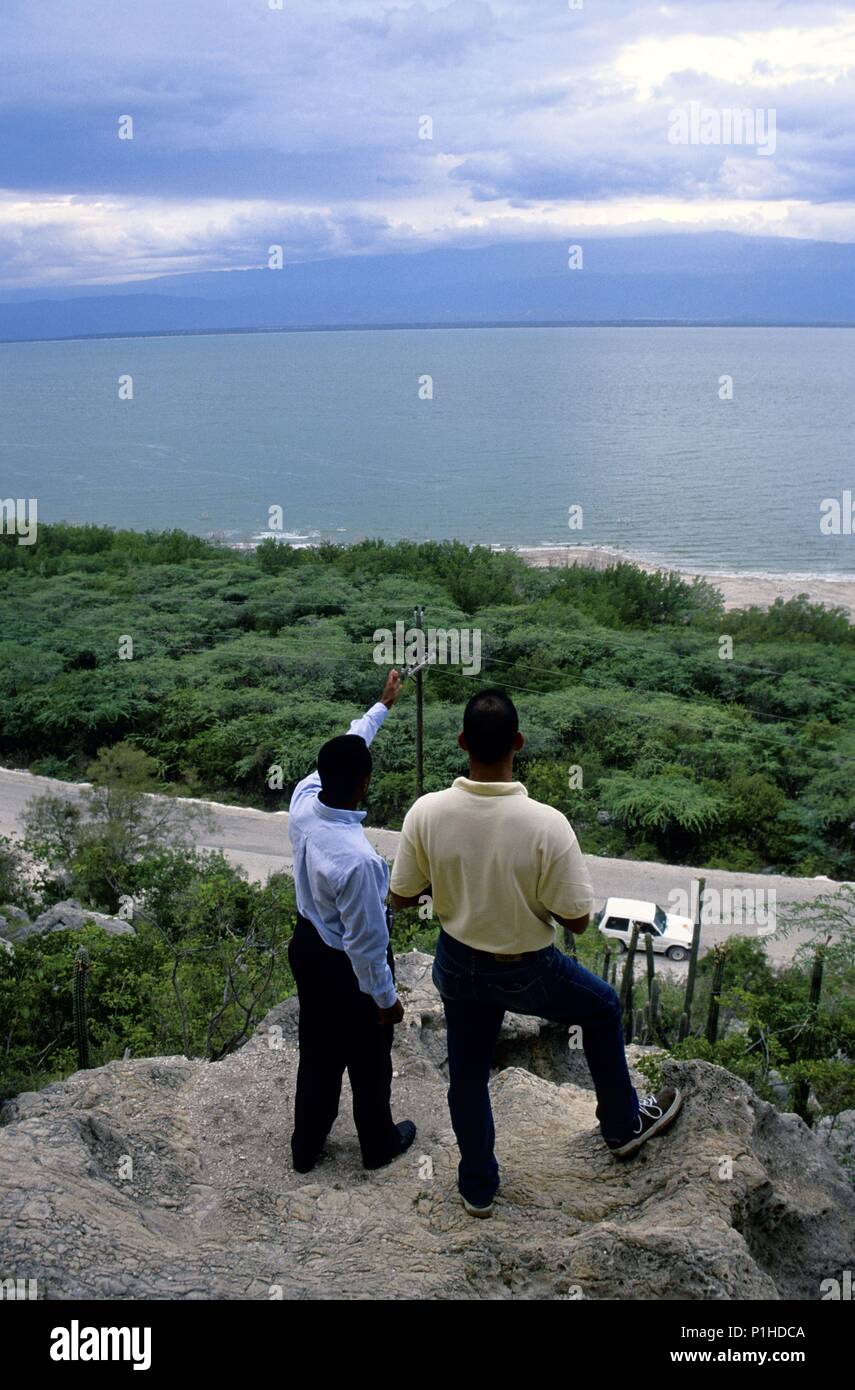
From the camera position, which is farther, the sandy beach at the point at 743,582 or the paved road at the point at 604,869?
the sandy beach at the point at 743,582

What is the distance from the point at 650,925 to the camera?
1795cm

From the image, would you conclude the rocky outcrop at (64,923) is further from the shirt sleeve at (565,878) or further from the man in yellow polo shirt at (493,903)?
the shirt sleeve at (565,878)

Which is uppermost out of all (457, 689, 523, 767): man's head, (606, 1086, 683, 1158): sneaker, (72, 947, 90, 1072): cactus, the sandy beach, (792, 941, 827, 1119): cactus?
the sandy beach

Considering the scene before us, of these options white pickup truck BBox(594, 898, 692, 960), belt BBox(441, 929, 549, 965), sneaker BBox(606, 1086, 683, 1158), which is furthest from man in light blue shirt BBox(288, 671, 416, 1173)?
white pickup truck BBox(594, 898, 692, 960)

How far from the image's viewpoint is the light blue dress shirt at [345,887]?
4.52m

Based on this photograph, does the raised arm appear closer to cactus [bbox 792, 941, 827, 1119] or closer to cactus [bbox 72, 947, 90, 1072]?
cactus [bbox 72, 947, 90, 1072]

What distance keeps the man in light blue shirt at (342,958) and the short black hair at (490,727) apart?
68 cm

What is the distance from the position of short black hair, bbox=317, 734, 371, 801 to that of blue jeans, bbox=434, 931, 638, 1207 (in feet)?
2.31

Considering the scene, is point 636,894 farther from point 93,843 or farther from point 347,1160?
point 347,1160

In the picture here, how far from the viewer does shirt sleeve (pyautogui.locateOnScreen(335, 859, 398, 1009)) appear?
14.8ft

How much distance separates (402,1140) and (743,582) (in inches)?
1976

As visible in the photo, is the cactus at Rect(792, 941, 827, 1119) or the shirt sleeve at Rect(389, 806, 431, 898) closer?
the shirt sleeve at Rect(389, 806, 431, 898)

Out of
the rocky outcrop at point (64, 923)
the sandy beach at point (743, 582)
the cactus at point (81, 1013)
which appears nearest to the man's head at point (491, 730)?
the cactus at point (81, 1013)
